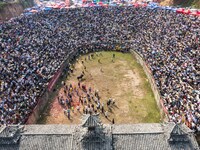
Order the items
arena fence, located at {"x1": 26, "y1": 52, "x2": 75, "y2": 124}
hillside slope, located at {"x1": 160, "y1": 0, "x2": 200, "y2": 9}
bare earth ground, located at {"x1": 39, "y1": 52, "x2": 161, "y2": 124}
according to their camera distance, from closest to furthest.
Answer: arena fence, located at {"x1": 26, "y1": 52, "x2": 75, "y2": 124} → bare earth ground, located at {"x1": 39, "y1": 52, "x2": 161, "y2": 124} → hillside slope, located at {"x1": 160, "y1": 0, "x2": 200, "y2": 9}

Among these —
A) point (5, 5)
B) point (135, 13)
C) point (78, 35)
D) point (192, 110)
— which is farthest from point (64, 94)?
point (5, 5)

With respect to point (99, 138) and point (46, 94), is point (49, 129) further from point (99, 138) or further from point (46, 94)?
point (46, 94)

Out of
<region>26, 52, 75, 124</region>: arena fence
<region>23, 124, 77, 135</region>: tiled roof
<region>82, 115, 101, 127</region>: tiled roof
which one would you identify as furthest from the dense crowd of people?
<region>82, 115, 101, 127</region>: tiled roof

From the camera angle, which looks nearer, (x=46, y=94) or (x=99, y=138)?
(x=99, y=138)

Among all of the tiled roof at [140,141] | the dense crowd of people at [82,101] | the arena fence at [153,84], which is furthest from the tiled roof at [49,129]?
the arena fence at [153,84]

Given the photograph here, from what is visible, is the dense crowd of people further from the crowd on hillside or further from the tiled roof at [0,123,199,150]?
the tiled roof at [0,123,199,150]

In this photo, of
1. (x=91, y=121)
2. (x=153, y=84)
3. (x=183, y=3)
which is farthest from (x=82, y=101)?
(x=183, y=3)

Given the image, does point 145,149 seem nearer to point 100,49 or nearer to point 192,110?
point 192,110
